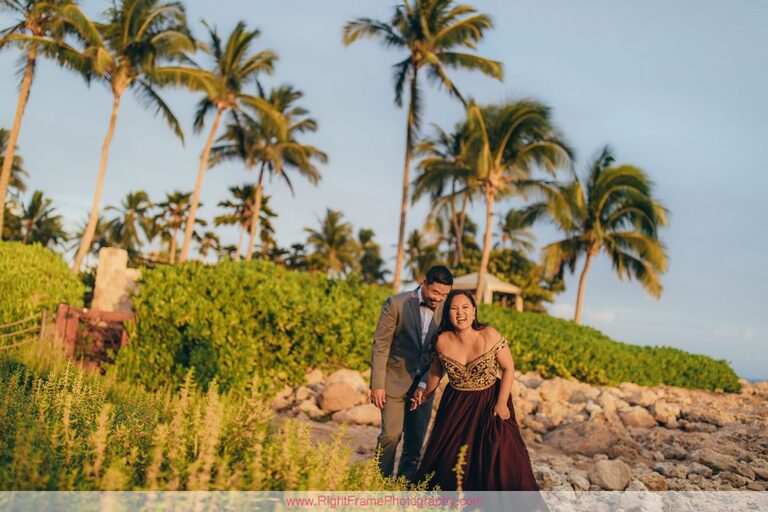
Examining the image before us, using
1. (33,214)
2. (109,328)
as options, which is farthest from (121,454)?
(33,214)

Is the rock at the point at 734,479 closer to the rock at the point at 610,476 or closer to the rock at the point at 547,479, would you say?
the rock at the point at 610,476

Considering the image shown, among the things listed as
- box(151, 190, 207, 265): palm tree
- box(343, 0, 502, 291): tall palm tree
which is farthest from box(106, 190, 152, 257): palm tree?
box(343, 0, 502, 291): tall palm tree

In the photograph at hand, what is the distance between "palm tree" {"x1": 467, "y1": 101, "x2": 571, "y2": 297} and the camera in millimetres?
24750

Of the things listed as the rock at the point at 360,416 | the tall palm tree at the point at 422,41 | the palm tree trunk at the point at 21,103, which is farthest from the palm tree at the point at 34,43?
the rock at the point at 360,416

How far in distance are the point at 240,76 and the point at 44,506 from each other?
94.2ft

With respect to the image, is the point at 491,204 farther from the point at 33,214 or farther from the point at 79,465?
the point at 33,214

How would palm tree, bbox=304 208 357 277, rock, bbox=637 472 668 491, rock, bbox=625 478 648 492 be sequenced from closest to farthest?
rock, bbox=625 478 648 492, rock, bbox=637 472 668 491, palm tree, bbox=304 208 357 277

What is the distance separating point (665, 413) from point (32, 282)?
11630 millimetres

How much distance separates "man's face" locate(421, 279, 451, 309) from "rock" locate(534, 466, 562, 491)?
107 inches

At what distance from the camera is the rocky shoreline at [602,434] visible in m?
7.10

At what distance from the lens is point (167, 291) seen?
32.5 feet

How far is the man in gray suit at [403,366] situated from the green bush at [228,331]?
445 centimetres

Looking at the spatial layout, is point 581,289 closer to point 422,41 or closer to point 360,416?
point 422,41

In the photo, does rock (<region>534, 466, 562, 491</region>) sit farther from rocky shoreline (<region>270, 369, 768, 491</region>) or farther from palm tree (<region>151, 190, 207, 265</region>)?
palm tree (<region>151, 190, 207, 265</region>)
